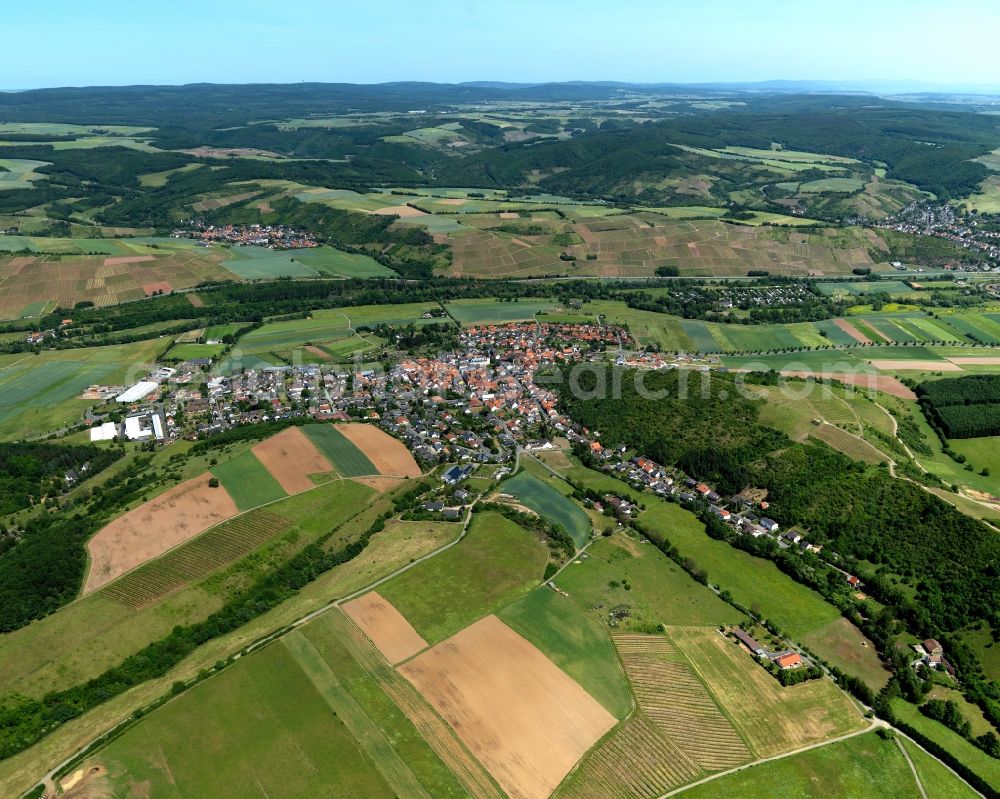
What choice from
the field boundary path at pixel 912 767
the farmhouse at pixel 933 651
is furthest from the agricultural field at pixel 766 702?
the farmhouse at pixel 933 651

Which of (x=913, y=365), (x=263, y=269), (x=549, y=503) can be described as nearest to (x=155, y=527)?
(x=549, y=503)

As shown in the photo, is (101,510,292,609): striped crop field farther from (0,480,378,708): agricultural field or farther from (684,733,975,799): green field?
(684,733,975,799): green field

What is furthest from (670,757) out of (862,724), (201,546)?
(201,546)

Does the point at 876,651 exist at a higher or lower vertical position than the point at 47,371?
lower

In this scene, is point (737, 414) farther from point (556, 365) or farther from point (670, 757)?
point (670, 757)

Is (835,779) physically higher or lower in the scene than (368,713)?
lower

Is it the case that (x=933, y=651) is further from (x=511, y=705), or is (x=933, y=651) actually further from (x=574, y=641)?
(x=511, y=705)
